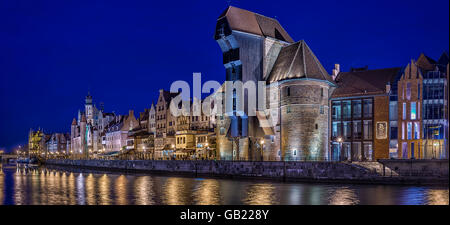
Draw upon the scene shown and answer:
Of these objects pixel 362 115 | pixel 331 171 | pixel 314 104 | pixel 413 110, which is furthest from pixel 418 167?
pixel 314 104

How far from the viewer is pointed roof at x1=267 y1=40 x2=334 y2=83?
42.0m

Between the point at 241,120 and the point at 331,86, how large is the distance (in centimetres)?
984

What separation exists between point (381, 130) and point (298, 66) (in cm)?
970

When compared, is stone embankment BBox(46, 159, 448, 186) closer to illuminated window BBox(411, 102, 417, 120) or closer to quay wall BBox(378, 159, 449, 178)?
quay wall BBox(378, 159, 449, 178)

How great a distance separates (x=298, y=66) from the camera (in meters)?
42.7

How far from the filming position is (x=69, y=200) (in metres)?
27.4

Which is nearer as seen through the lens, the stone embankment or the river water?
the river water

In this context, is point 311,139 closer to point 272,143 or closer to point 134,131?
point 272,143

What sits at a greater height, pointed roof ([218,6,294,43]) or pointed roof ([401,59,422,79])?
pointed roof ([218,6,294,43])

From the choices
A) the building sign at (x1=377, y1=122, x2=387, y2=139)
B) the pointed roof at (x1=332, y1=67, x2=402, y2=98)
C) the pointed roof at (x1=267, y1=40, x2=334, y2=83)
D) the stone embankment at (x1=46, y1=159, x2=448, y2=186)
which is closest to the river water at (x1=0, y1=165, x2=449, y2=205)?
the stone embankment at (x1=46, y1=159, x2=448, y2=186)

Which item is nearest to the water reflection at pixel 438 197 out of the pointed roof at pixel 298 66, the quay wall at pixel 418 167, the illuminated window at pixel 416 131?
the quay wall at pixel 418 167

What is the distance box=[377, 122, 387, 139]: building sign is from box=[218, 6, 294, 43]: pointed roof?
1503cm

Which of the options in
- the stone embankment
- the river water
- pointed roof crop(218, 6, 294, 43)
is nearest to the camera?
the river water
